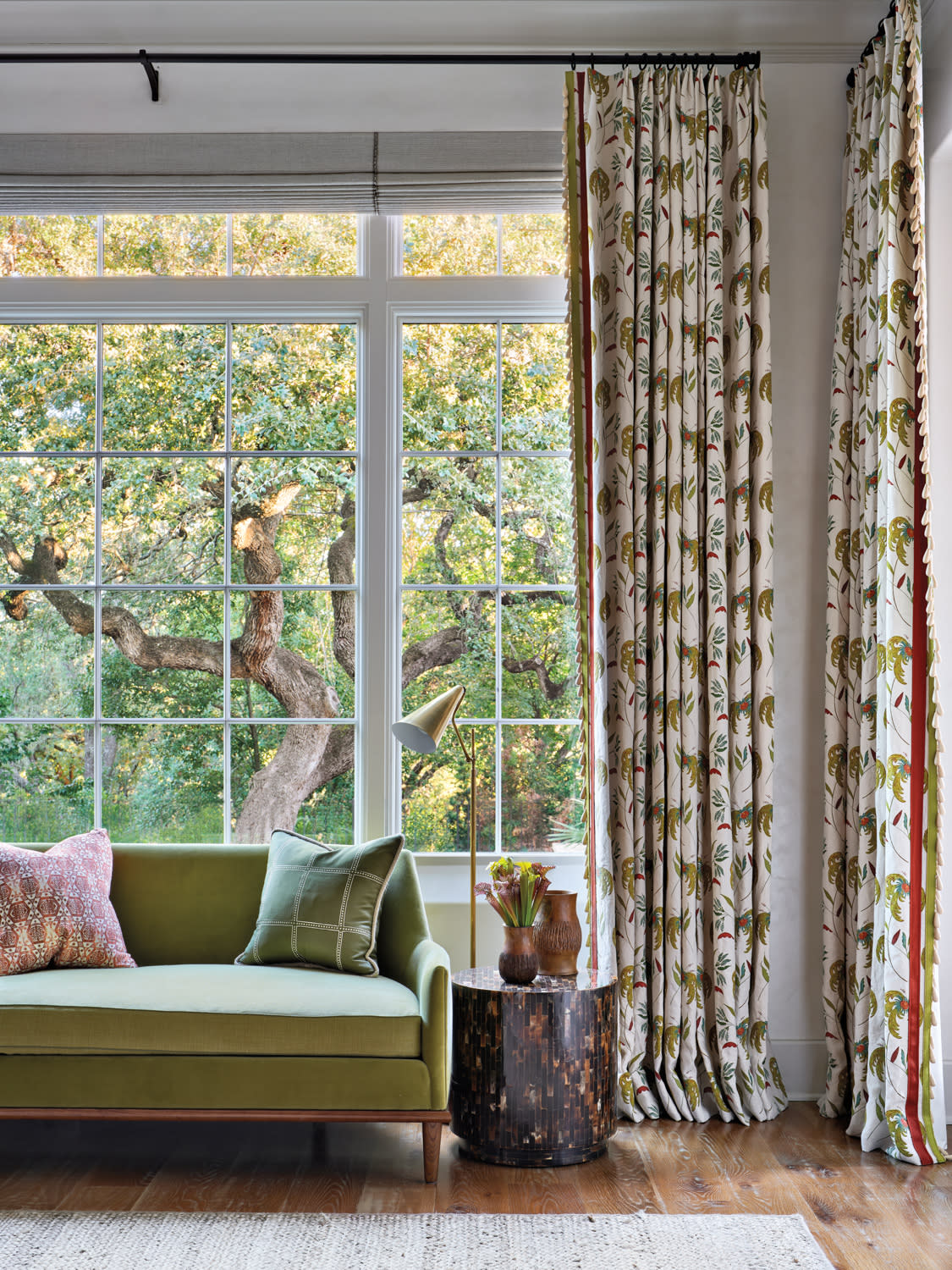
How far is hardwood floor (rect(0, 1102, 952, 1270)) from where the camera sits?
8.00 feet

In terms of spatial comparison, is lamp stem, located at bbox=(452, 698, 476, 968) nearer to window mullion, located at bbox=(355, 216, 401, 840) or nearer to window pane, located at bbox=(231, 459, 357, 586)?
window mullion, located at bbox=(355, 216, 401, 840)

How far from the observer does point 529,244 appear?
3.49 metres

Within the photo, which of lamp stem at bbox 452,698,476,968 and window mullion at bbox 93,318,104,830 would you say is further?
window mullion at bbox 93,318,104,830

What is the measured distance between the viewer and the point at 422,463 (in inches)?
138

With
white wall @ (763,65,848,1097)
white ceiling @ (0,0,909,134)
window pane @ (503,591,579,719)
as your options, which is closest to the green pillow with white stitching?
window pane @ (503,591,579,719)

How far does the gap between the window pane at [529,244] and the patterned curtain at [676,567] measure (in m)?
0.24

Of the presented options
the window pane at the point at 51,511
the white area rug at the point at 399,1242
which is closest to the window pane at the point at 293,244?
the window pane at the point at 51,511

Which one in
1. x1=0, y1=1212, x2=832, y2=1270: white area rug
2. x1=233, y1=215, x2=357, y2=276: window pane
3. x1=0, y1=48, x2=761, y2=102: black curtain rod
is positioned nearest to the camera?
x1=0, y1=1212, x2=832, y2=1270: white area rug

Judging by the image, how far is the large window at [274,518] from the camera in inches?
136

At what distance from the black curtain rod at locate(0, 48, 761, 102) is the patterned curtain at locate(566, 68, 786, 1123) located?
2.9 inches

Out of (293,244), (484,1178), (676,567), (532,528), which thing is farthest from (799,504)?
(484,1178)

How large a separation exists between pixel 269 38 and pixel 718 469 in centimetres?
193

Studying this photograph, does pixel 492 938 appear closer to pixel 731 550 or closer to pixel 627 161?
pixel 731 550

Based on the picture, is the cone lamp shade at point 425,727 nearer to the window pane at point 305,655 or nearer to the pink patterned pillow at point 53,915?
the window pane at point 305,655
